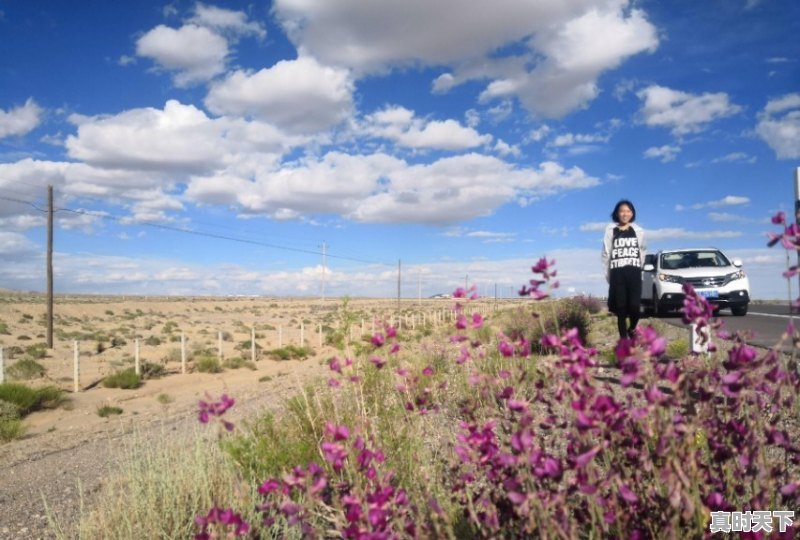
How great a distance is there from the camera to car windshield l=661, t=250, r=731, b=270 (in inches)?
594

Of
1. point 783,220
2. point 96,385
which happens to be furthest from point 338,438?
point 96,385

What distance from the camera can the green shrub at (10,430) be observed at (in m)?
10.9

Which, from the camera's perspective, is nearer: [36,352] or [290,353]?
[290,353]

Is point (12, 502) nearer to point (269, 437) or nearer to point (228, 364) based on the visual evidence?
point (269, 437)

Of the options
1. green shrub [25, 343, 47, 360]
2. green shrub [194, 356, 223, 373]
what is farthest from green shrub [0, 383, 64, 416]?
green shrub [25, 343, 47, 360]

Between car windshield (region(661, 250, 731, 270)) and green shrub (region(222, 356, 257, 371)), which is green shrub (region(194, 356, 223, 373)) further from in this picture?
car windshield (region(661, 250, 731, 270))

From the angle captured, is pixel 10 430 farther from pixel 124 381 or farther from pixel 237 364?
pixel 237 364

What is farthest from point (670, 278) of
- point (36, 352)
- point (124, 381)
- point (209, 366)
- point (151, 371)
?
point (36, 352)

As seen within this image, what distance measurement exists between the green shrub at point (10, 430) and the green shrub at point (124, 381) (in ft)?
18.5

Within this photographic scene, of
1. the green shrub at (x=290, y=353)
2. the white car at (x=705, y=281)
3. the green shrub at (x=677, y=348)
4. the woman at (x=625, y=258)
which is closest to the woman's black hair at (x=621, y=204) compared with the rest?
the woman at (x=625, y=258)

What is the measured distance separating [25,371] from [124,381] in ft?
14.7

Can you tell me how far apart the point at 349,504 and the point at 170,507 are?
223 centimetres

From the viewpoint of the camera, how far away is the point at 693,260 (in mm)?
15328

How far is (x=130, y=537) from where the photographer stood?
3141 mm
